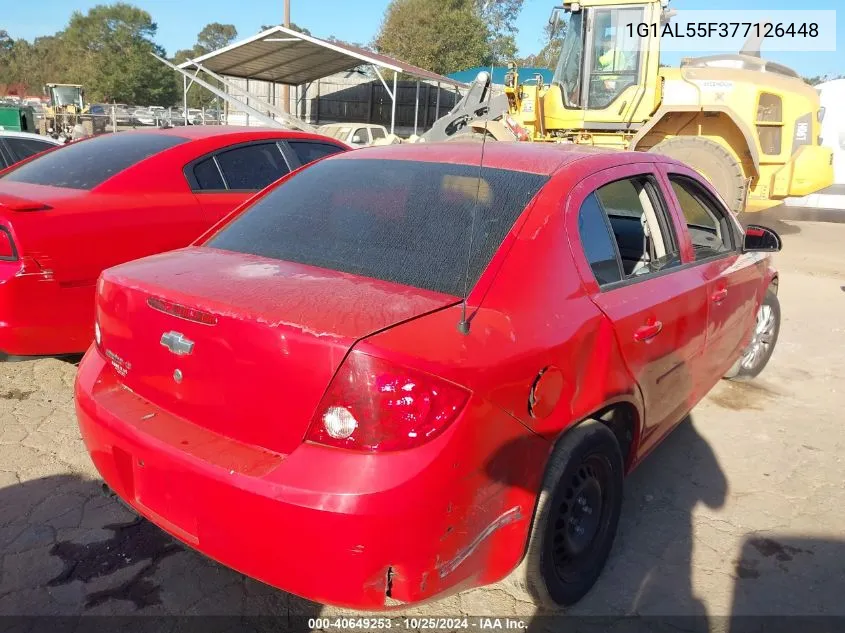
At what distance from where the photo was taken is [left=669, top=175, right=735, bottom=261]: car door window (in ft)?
11.3

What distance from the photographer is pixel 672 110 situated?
10.4m

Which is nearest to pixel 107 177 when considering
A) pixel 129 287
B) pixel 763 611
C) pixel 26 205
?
pixel 26 205

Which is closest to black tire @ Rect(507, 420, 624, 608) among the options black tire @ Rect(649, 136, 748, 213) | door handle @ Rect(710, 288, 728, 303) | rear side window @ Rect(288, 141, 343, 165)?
door handle @ Rect(710, 288, 728, 303)

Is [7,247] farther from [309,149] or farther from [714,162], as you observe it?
[714,162]

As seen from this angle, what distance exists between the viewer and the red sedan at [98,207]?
3557 millimetres

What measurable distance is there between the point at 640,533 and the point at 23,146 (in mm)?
8110

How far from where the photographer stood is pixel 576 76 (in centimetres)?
1078

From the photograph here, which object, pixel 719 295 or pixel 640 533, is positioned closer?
pixel 640 533

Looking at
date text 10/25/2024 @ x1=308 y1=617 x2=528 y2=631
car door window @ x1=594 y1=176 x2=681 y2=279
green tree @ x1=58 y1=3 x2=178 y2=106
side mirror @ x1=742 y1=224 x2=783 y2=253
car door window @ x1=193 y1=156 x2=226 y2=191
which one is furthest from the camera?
green tree @ x1=58 y1=3 x2=178 y2=106

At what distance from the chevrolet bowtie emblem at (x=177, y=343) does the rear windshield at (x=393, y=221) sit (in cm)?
53

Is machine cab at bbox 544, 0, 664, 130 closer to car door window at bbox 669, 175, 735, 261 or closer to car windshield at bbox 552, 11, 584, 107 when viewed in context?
car windshield at bbox 552, 11, 584, 107

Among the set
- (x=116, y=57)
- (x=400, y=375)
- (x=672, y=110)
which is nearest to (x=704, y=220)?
(x=400, y=375)

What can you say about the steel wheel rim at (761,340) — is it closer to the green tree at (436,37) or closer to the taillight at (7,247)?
the taillight at (7,247)

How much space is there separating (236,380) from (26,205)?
2.45 metres
